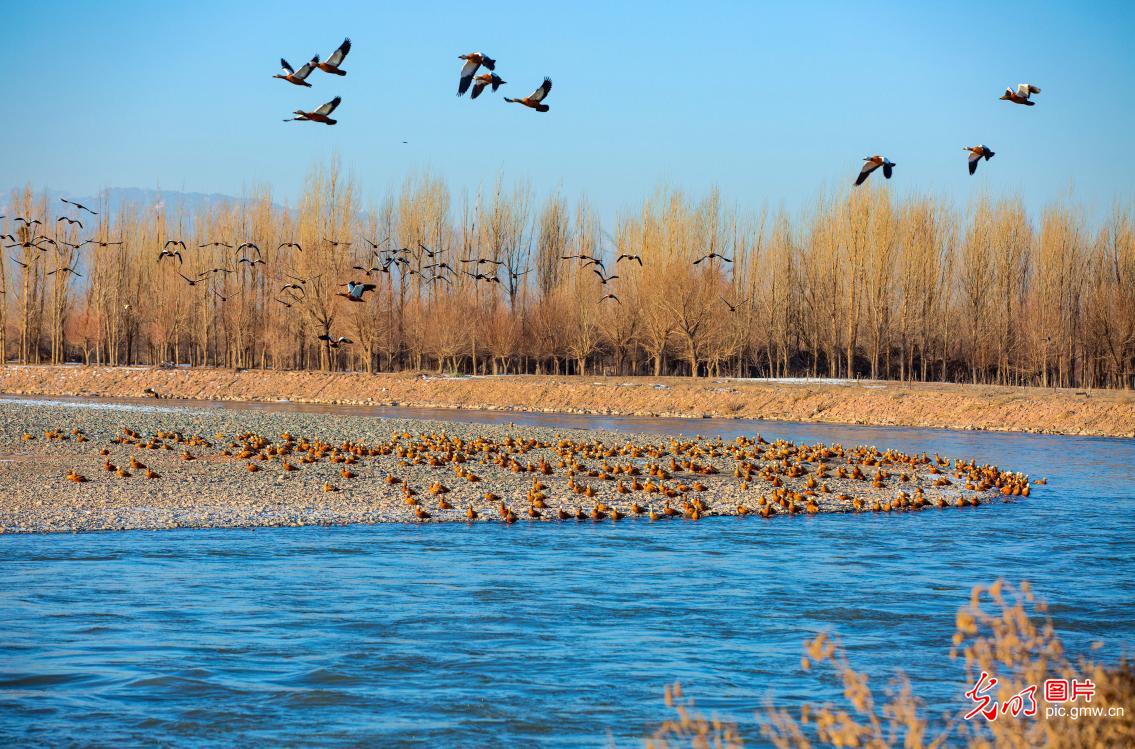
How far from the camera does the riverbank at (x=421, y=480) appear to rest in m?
17.8

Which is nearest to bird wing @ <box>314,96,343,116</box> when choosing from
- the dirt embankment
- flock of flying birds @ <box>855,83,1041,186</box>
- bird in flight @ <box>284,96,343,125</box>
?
bird in flight @ <box>284,96,343,125</box>

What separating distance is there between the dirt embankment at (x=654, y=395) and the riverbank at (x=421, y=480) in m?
17.6

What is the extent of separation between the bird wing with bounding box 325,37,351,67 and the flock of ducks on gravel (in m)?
6.59

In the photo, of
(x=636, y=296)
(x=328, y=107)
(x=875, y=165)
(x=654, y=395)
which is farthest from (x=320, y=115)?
(x=636, y=296)

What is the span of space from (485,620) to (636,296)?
2215 inches

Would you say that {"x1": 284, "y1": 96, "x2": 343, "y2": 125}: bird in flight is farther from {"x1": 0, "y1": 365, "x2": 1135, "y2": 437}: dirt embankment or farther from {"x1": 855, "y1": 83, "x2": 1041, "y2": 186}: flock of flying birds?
{"x1": 0, "y1": 365, "x2": 1135, "y2": 437}: dirt embankment

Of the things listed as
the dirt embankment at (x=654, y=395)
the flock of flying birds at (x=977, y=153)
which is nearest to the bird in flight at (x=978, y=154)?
the flock of flying birds at (x=977, y=153)

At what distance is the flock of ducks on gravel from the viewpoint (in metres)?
19.4

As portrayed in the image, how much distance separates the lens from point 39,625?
1074cm

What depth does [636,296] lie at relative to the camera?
67.2 m

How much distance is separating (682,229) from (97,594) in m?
62.4

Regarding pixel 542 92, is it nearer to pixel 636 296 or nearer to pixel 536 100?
pixel 536 100

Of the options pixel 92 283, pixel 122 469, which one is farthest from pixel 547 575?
pixel 92 283

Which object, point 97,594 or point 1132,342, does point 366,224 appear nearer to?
point 1132,342
